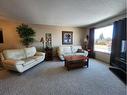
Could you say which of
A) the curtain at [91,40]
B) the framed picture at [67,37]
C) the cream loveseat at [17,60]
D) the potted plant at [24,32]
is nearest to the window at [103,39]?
the curtain at [91,40]

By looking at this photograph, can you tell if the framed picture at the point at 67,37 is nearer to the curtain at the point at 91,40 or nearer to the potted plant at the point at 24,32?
the curtain at the point at 91,40

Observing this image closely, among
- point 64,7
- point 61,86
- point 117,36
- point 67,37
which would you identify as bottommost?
point 61,86

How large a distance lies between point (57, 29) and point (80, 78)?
13.7ft

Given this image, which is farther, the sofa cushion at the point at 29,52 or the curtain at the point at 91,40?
the curtain at the point at 91,40

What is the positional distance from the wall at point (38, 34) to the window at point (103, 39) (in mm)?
1394

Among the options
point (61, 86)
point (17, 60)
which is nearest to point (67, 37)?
point (17, 60)

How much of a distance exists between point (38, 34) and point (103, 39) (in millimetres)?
4161

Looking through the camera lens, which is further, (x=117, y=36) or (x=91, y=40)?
(x=91, y=40)

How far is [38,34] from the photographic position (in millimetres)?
5926

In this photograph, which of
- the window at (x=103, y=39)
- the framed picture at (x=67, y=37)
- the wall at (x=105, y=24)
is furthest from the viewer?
the framed picture at (x=67, y=37)

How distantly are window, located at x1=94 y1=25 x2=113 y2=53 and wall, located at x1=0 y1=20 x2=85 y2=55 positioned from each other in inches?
54.9

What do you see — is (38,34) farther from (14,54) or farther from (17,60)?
(17,60)

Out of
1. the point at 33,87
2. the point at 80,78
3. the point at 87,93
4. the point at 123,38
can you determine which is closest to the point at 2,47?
the point at 33,87

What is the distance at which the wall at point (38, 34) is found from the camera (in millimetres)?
5195
